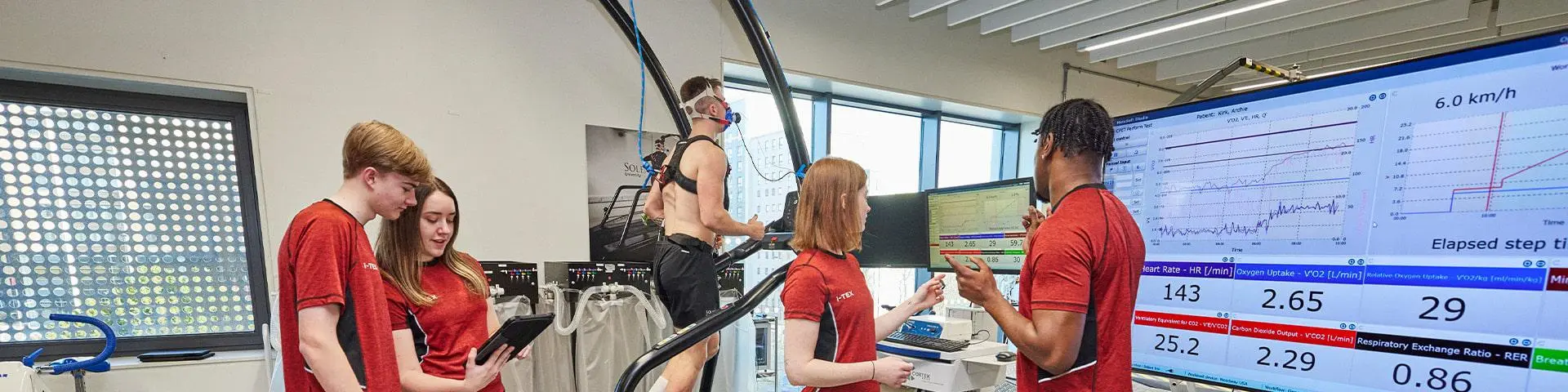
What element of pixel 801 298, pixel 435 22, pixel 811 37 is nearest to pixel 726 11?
pixel 811 37

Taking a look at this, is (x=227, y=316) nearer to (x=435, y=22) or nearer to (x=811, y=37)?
(x=435, y=22)

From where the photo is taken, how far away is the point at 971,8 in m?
4.62

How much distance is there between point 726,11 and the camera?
4.07m

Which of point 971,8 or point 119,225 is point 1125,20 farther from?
point 119,225

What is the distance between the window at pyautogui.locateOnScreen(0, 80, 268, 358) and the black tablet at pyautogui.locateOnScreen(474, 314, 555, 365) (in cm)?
216

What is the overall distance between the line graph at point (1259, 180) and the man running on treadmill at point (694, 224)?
1.53m

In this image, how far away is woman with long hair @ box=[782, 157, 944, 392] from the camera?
1598mm

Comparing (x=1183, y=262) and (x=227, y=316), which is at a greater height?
(x=1183, y=262)

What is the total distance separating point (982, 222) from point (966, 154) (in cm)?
399

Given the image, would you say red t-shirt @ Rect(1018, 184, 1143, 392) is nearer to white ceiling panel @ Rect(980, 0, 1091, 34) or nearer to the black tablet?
the black tablet

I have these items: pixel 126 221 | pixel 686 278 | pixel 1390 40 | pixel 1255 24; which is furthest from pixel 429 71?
pixel 1390 40

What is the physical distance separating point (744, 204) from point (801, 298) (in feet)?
10.2

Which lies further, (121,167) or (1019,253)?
(121,167)

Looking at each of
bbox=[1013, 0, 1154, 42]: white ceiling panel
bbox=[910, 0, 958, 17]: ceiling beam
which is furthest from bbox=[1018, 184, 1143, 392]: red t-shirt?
bbox=[1013, 0, 1154, 42]: white ceiling panel
